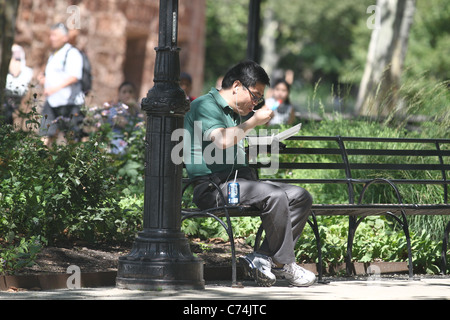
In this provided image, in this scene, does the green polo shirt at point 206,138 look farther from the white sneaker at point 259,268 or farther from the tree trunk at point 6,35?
the tree trunk at point 6,35

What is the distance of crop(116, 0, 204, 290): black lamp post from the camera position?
20.8 ft

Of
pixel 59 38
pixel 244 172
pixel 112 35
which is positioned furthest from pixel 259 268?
pixel 112 35

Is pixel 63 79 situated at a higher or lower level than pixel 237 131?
higher

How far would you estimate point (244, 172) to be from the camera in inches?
276

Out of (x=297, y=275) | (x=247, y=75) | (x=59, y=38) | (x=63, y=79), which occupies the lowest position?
(x=297, y=275)

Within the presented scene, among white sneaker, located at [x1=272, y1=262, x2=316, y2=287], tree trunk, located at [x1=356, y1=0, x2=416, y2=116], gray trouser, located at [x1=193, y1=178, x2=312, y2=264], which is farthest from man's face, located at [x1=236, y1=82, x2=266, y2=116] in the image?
tree trunk, located at [x1=356, y1=0, x2=416, y2=116]

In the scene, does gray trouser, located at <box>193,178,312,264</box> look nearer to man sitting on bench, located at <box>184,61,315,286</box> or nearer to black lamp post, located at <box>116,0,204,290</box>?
man sitting on bench, located at <box>184,61,315,286</box>

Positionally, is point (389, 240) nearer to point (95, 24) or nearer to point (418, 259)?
point (418, 259)

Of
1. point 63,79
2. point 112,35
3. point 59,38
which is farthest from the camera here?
Result: point 112,35

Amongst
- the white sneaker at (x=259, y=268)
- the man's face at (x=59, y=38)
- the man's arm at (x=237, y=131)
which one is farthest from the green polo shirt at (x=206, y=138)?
the man's face at (x=59, y=38)

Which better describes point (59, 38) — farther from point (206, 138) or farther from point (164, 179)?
point (164, 179)

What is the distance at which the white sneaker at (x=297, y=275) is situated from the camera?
6664 millimetres

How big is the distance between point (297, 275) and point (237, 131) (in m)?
1.05

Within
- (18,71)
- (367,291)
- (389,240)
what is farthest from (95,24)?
(367,291)
